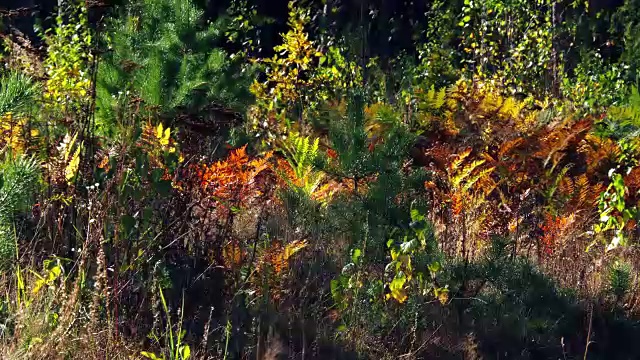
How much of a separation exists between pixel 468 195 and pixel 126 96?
2.28 metres

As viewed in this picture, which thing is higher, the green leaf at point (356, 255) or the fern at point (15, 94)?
the fern at point (15, 94)

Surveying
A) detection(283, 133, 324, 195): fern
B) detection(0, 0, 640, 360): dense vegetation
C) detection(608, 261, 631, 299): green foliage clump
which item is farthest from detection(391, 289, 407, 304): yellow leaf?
detection(608, 261, 631, 299): green foliage clump

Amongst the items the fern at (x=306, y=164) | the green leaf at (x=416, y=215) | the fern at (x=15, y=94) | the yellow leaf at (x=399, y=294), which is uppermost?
the fern at (x=15, y=94)

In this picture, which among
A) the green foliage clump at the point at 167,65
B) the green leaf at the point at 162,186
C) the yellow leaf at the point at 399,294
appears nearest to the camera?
the green leaf at the point at 162,186

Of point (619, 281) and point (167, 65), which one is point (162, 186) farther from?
point (619, 281)

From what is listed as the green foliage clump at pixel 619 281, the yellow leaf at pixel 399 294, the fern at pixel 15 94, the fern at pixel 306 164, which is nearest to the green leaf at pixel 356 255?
the yellow leaf at pixel 399 294

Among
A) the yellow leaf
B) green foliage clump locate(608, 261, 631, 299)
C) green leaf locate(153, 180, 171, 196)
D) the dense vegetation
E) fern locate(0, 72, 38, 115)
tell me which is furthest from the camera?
green foliage clump locate(608, 261, 631, 299)

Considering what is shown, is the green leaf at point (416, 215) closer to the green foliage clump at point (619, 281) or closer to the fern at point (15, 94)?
the green foliage clump at point (619, 281)

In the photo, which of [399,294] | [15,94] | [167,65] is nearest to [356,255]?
[399,294]

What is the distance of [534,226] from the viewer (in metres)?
4.89

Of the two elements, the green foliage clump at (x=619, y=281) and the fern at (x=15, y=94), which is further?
the green foliage clump at (x=619, y=281)

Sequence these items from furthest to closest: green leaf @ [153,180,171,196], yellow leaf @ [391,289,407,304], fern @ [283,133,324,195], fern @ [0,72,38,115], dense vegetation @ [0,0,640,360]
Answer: fern @ [283,133,324,195], yellow leaf @ [391,289,407,304], green leaf @ [153,180,171,196], dense vegetation @ [0,0,640,360], fern @ [0,72,38,115]

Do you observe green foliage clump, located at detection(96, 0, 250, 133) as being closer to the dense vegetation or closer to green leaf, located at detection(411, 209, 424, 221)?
the dense vegetation

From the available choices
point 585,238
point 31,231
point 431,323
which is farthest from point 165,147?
point 585,238
